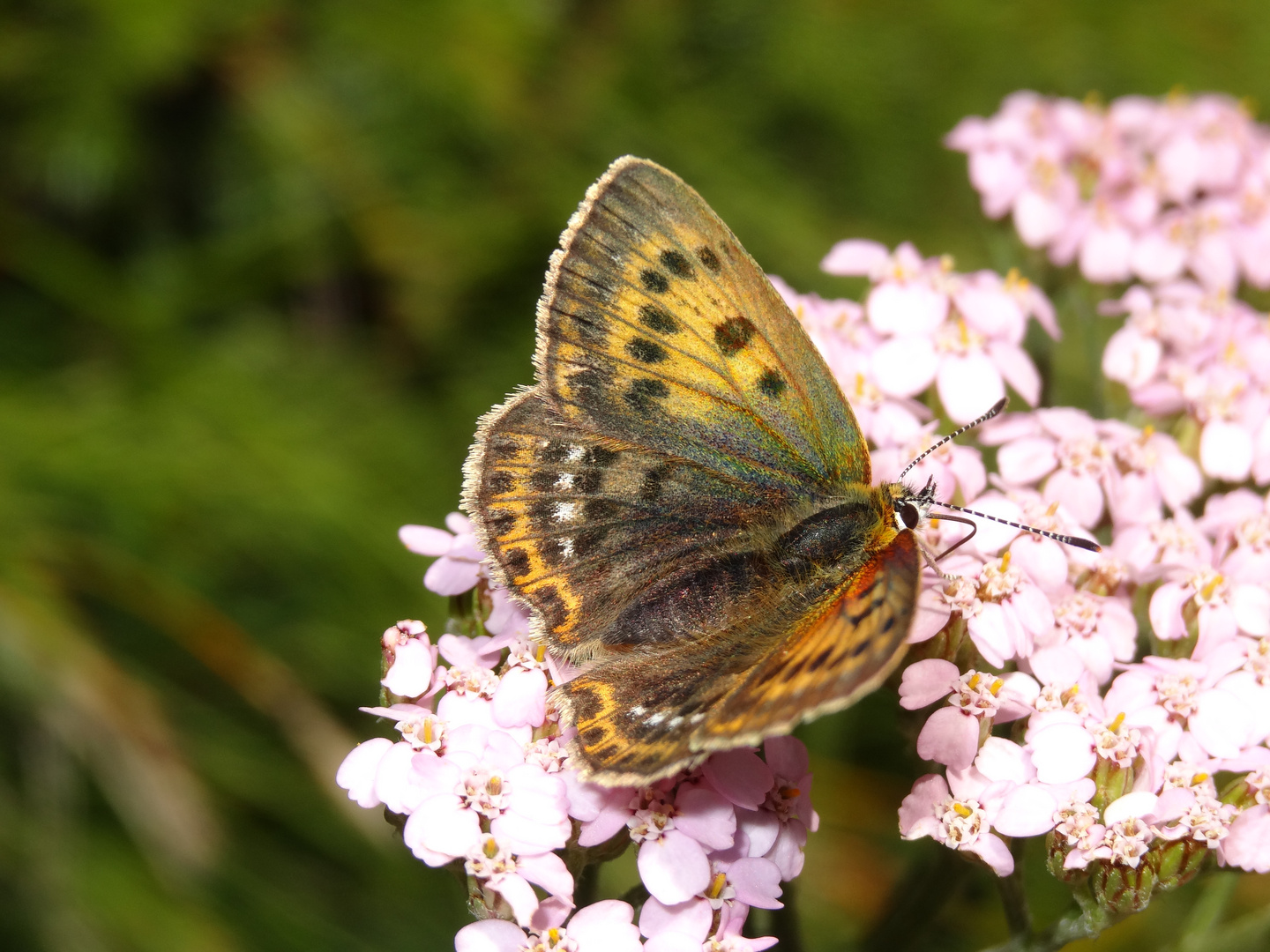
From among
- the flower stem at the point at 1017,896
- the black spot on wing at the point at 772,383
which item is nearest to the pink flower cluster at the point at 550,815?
the flower stem at the point at 1017,896

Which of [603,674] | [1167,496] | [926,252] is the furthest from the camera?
[926,252]

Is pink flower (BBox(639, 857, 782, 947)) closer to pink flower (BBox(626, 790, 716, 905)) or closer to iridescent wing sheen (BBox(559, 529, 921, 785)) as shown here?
pink flower (BBox(626, 790, 716, 905))

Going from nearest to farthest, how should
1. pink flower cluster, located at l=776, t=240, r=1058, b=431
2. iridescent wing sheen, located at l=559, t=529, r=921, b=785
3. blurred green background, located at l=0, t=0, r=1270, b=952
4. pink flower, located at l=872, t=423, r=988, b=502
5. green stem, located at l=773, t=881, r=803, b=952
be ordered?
iridescent wing sheen, located at l=559, t=529, r=921, b=785
green stem, located at l=773, t=881, r=803, b=952
pink flower, located at l=872, t=423, r=988, b=502
pink flower cluster, located at l=776, t=240, r=1058, b=431
blurred green background, located at l=0, t=0, r=1270, b=952

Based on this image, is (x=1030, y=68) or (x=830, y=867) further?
(x=1030, y=68)

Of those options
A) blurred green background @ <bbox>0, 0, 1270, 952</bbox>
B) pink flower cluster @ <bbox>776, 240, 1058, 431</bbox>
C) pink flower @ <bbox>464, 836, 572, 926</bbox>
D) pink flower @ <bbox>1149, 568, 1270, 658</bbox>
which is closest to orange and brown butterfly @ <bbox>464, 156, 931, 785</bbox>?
pink flower @ <bbox>464, 836, 572, 926</bbox>

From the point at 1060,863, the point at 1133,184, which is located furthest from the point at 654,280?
the point at 1133,184

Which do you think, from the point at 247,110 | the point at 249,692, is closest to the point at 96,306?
the point at 247,110

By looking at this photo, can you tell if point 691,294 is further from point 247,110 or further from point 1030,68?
point 1030,68
